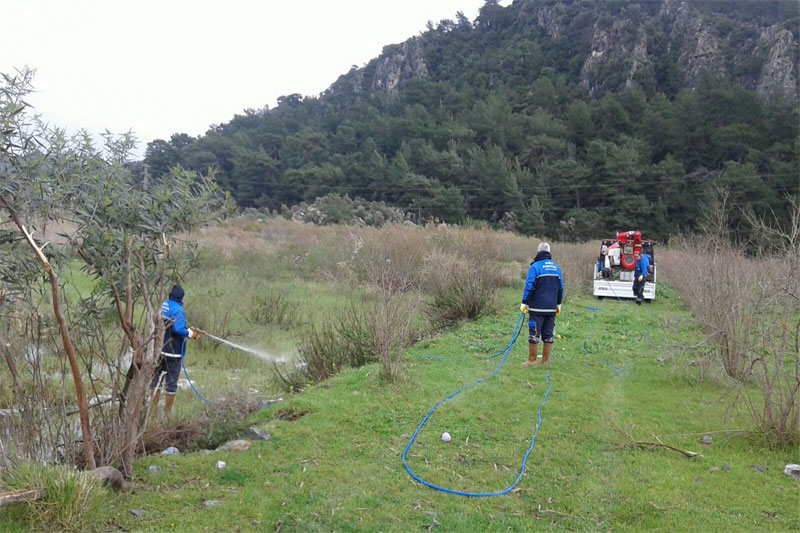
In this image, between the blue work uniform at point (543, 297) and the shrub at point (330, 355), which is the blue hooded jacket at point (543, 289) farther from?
the shrub at point (330, 355)

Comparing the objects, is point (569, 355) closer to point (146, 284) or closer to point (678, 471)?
point (678, 471)

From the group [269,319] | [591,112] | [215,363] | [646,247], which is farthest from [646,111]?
[215,363]

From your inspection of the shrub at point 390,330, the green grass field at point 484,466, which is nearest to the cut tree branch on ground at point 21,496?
the green grass field at point 484,466

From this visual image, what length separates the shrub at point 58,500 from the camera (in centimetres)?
390

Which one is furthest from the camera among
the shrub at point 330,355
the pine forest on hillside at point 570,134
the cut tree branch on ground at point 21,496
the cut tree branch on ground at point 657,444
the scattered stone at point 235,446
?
the pine forest on hillside at point 570,134

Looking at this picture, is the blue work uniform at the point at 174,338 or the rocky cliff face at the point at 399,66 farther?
the rocky cliff face at the point at 399,66

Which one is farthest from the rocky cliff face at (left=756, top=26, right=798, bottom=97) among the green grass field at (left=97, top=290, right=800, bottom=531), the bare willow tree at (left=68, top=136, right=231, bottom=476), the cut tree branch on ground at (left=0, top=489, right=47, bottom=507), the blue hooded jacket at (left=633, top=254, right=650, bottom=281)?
the cut tree branch on ground at (left=0, top=489, right=47, bottom=507)

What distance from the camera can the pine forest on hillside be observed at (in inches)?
1602

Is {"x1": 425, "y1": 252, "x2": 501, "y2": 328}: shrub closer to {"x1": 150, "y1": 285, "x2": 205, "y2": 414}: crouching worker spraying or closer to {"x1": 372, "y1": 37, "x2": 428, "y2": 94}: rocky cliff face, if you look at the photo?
{"x1": 150, "y1": 285, "x2": 205, "y2": 414}: crouching worker spraying

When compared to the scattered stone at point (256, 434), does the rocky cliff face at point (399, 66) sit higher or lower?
higher

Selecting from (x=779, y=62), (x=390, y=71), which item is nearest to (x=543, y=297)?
(x=779, y=62)

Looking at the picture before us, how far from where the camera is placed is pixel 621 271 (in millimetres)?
17062

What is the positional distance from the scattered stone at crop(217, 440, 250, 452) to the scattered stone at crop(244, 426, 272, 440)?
0.44 feet

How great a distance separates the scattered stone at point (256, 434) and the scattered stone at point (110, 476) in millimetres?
1413
